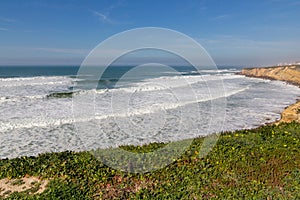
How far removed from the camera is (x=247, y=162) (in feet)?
21.4

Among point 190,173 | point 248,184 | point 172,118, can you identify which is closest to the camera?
point 248,184

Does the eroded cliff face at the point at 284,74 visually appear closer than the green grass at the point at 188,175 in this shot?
No

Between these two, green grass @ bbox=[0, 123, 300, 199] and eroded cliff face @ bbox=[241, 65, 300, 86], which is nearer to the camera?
green grass @ bbox=[0, 123, 300, 199]

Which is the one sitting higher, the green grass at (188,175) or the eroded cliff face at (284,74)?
the eroded cliff face at (284,74)

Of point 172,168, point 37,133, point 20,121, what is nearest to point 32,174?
point 172,168

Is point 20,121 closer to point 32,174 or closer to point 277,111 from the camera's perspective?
point 32,174

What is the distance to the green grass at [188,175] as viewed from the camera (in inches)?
220

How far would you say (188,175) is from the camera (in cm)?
618

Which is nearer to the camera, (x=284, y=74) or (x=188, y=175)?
(x=188, y=175)

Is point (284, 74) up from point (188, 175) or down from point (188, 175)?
up

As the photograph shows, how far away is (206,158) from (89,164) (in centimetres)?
309

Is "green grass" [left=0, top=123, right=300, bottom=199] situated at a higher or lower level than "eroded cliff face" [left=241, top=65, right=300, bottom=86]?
lower

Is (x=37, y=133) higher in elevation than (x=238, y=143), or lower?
lower

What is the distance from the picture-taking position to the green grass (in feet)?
18.4
